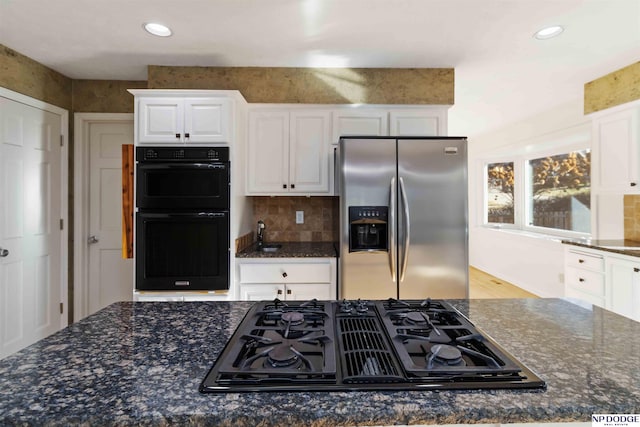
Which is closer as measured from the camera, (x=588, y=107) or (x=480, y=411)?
(x=480, y=411)

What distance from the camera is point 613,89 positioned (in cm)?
319

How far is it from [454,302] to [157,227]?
2.14 metres

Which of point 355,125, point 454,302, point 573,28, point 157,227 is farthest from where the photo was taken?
point 355,125

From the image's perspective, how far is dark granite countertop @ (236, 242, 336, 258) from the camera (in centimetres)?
264

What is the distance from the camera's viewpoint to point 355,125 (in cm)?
301

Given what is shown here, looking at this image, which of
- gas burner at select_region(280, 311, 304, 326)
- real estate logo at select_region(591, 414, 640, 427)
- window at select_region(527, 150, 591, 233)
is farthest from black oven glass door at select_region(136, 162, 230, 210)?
window at select_region(527, 150, 591, 233)

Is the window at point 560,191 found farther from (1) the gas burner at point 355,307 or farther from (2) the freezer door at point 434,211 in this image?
(1) the gas burner at point 355,307

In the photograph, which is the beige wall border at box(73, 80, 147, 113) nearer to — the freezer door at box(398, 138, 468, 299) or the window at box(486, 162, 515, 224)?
the freezer door at box(398, 138, 468, 299)

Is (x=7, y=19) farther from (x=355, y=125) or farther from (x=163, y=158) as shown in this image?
(x=355, y=125)

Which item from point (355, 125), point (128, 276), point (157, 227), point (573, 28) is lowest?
point (128, 276)

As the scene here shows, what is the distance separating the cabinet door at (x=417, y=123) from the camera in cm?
302

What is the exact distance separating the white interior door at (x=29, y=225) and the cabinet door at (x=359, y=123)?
254 centimetres

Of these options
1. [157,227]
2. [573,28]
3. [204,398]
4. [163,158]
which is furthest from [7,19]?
[573,28]

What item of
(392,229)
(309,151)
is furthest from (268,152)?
(392,229)
